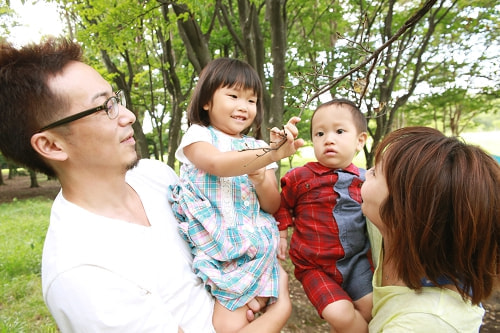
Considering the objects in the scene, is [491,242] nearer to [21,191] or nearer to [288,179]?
[288,179]

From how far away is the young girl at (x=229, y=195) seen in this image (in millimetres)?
1619

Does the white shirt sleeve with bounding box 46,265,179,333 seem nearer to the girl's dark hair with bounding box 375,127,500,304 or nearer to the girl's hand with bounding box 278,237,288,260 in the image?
the girl's hand with bounding box 278,237,288,260

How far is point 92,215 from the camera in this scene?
1445 mm

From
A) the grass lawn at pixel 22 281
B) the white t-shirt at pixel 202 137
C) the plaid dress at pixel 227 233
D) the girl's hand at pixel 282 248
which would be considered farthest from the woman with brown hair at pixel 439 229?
the grass lawn at pixel 22 281

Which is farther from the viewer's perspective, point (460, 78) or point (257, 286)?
point (460, 78)

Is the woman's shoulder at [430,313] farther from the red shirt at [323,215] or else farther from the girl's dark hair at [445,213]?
the red shirt at [323,215]

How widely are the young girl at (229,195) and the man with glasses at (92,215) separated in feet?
0.36

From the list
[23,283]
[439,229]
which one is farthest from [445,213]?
[23,283]

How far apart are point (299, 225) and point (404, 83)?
815 cm

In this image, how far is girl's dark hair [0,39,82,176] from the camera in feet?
4.67

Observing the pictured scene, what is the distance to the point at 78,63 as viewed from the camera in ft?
Result: 5.16

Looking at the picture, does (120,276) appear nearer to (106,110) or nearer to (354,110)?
(106,110)

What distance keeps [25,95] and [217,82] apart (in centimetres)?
98

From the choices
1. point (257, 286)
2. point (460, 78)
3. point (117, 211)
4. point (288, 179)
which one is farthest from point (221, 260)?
point (460, 78)
